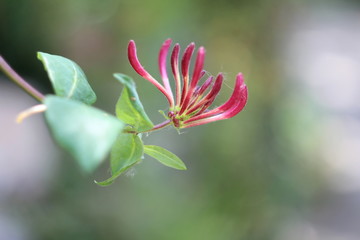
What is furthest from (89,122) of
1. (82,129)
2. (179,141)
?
(179,141)

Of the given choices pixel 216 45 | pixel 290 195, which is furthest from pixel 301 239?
pixel 216 45

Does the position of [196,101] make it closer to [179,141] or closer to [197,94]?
[197,94]

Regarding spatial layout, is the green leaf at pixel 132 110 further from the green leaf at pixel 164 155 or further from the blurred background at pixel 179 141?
the blurred background at pixel 179 141

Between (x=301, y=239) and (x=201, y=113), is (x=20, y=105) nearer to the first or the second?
(x=301, y=239)

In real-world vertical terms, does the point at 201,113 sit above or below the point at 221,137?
above

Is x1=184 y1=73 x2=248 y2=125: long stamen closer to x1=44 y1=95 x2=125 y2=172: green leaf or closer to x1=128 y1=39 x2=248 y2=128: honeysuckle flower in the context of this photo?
x1=128 y1=39 x2=248 y2=128: honeysuckle flower
